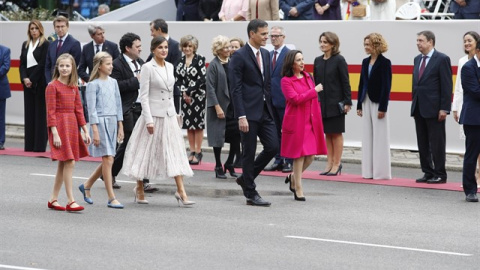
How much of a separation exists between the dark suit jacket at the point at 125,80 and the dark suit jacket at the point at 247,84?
1.59m

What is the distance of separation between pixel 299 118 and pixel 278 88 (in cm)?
299

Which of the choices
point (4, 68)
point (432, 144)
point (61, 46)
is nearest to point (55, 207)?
point (432, 144)

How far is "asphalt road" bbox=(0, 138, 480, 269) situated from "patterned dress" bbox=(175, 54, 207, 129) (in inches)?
79.3

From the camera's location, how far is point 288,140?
13844mm

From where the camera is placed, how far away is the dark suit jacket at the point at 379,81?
1584cm

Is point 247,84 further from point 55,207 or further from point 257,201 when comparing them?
point 55,207

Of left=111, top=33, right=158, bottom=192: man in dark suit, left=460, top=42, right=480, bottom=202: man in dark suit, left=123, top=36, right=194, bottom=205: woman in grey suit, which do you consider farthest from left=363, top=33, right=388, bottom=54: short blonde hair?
left=123, top=36, right=194, bottom=205: woman in grey suit

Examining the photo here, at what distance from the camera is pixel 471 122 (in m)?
13.7

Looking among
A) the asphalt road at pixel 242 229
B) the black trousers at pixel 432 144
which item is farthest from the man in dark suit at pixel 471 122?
the black trousers at pixel 432 144

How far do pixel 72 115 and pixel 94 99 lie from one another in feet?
1.66

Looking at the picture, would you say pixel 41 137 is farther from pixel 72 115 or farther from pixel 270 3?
pixel 72 115

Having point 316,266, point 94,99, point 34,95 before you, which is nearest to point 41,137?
point 34,95

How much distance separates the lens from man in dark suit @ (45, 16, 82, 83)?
19.1m

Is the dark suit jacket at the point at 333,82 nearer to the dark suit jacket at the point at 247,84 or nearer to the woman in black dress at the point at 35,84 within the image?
the dark suit jacket at the point at 247,84
